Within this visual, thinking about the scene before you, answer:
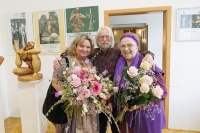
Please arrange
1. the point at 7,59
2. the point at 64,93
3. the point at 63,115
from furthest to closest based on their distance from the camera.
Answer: the point at 7,59, the point at 63,115, the point at 64,93

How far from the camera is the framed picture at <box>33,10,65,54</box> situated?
2523mm

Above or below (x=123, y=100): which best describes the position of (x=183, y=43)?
above

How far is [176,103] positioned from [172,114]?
18 cm

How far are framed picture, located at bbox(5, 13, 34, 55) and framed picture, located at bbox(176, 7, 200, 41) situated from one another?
226cm

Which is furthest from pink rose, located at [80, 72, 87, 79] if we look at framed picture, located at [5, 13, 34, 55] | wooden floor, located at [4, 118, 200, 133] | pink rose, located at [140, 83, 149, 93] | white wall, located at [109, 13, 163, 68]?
white wall, located at [109, 13, 163, 68]

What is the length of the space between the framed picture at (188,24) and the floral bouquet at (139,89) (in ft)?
4.90

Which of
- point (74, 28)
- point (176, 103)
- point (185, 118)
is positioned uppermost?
point (74, 28)

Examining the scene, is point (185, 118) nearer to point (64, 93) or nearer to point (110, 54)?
point (110, 54)

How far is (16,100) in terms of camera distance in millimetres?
2883

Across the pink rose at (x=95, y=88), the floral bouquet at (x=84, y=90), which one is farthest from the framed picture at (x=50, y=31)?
the pink rose at (x=95, y=88)

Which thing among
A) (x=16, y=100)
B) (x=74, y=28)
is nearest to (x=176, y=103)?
(x=74, y=28)

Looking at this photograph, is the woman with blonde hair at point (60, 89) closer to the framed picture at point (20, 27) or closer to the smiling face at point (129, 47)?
the smiling face at point (129, 47)

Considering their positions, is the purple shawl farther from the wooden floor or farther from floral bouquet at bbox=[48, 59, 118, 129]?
the wooden floor

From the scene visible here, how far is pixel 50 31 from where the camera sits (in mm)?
2578
